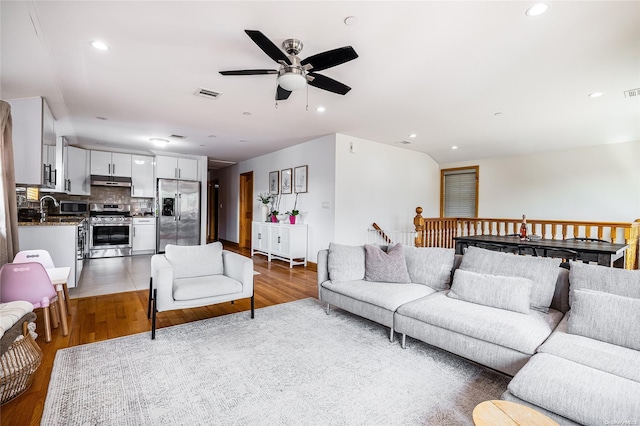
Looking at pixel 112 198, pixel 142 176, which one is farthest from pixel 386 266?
pixel 112 198

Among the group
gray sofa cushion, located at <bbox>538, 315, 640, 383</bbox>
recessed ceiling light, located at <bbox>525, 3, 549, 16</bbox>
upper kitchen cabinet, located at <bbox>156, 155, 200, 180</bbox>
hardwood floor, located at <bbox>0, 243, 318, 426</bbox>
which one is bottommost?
hardwood floor, located at <bbox>0, 243, 318, 426</bbox>

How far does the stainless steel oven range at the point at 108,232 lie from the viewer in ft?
20.9

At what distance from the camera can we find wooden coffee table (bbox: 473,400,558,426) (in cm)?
118

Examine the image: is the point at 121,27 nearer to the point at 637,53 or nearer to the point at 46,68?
the point at 46,68

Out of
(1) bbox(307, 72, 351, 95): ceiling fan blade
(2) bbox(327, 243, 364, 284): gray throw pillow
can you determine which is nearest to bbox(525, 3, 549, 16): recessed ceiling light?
(1) bbox(307, 72, 351, 95): ceiling fan blade

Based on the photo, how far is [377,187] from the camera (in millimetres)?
6105

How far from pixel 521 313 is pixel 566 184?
509 cm

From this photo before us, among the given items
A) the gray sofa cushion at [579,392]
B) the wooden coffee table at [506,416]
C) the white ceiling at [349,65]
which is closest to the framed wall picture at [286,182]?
the white ceiling at [349,65]

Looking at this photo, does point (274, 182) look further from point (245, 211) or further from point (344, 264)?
point (344, 264)

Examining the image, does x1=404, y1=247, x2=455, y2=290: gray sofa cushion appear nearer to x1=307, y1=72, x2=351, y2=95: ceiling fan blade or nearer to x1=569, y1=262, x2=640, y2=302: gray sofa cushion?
x1=569, y1=262, x2=640, y2=302: gray sofa cushion

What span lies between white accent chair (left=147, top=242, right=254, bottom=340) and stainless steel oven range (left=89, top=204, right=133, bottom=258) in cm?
427

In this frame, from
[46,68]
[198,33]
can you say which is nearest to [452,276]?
[198,33]

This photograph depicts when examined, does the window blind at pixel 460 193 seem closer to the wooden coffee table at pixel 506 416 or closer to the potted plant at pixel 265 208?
the potted plant at pixel 265 208

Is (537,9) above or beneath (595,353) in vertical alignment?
above
